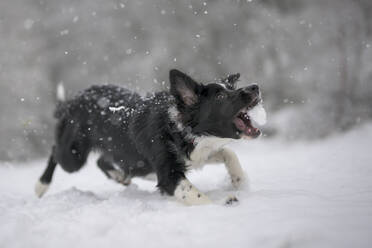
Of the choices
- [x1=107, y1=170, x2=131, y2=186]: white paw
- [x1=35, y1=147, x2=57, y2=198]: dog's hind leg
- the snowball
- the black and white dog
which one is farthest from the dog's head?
[x1=35, y1=147, x2=57, y2=198]: dog's hind leg

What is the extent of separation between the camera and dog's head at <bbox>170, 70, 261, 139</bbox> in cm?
351

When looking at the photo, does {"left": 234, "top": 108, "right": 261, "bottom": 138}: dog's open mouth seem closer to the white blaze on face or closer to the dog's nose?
the white blaze on face

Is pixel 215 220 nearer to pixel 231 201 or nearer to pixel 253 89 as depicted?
pixel 231 201

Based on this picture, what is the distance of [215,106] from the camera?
3.71 meters

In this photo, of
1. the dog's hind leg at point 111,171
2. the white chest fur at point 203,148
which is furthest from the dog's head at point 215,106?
the dog's hind leg at point 111,171

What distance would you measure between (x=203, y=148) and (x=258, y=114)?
0.79 meters

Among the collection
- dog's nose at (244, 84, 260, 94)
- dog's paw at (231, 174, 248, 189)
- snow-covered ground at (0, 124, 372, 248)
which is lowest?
snow-covered ground at (0, 124, 372, 248)

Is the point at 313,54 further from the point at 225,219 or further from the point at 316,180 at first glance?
the point at 225,219

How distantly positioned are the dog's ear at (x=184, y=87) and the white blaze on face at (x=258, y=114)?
62cm

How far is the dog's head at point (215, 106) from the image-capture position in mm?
3506

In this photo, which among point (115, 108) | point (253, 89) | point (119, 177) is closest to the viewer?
point (253, 89)

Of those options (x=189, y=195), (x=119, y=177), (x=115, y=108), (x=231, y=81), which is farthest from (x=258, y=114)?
(x=119, y=177)

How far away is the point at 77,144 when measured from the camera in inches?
202

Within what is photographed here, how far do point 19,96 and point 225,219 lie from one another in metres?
14.0
